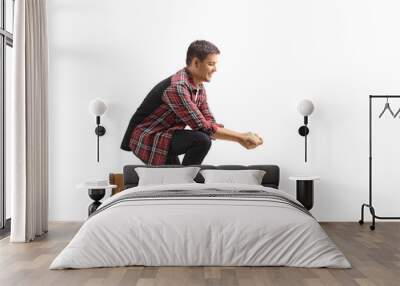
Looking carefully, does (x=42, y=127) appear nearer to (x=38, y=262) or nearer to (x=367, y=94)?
(x=38, y=262)

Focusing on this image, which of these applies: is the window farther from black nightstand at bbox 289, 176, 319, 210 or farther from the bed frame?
black nightstand at bbox 289, 176, 319, 210

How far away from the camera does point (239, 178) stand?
6.32 metres

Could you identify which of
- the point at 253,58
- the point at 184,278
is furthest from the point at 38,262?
the point at 253,58

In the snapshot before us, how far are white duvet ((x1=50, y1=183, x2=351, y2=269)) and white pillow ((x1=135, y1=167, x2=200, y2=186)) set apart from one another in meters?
1.86

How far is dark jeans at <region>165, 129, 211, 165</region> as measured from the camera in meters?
6.74

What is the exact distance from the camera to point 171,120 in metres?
6.72

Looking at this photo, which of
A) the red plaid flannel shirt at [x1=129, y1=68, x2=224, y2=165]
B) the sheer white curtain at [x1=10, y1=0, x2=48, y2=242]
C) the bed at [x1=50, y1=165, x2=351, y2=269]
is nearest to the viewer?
the bed at [x1=50, y1=165, x2=351, y2=269]

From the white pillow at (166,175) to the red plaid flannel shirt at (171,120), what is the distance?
0.32 metres

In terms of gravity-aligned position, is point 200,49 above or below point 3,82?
above

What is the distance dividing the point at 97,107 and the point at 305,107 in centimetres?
257

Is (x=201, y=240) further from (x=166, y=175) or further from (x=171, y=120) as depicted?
(x=171, y=120)

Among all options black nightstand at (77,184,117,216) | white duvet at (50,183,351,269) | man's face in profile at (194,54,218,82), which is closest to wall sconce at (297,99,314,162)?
man's face in profile at (194,54,218,82)

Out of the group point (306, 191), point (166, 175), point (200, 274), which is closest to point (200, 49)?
point (166, 175)

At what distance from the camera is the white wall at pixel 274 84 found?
6914mm
